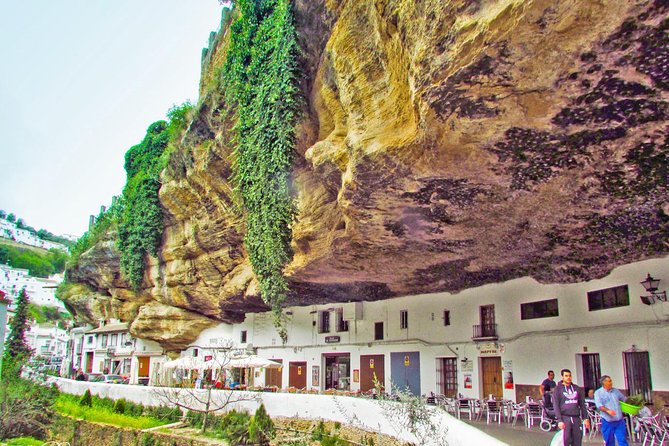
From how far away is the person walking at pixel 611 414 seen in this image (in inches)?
308

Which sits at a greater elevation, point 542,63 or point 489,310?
point 542,63

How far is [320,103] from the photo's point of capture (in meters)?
12.7

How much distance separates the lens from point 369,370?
2075 cm

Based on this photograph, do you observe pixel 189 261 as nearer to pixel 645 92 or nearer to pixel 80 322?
pixel 645 92

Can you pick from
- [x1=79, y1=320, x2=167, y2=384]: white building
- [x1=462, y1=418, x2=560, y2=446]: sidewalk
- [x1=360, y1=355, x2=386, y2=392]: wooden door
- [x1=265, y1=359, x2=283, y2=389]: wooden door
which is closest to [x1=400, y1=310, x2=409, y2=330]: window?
[x1=360, y1=355, x2=386, y2=392]: wooden door

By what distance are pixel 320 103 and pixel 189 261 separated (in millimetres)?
13727

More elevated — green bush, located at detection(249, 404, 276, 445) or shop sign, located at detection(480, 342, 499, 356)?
shop sign, located at detection(480, 342, 499, 356)

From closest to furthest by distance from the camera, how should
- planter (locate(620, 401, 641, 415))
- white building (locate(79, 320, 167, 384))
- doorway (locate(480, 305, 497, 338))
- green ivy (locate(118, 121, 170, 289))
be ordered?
planter (locate(620, 401, 641, 415)) → doorway (locate(480, 305, 497, 338)) → green ivy (locate(118, 121, 170, 289)) → white building (locate(79, 320, 167, 384))

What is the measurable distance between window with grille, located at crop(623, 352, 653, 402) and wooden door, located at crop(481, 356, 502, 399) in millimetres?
4231

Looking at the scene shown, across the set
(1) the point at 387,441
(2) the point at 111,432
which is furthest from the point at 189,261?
(1) the point at 387,441

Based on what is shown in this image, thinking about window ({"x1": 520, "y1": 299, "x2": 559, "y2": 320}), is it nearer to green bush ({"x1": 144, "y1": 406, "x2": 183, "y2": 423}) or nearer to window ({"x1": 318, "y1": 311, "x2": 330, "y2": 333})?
window ({"x1": 318, "y1": 311, "x2": 330, "y2": 333})

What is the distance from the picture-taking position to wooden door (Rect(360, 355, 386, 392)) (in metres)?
20.3

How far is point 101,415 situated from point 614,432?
1861 centimetres

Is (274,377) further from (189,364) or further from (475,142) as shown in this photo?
(475,142)
